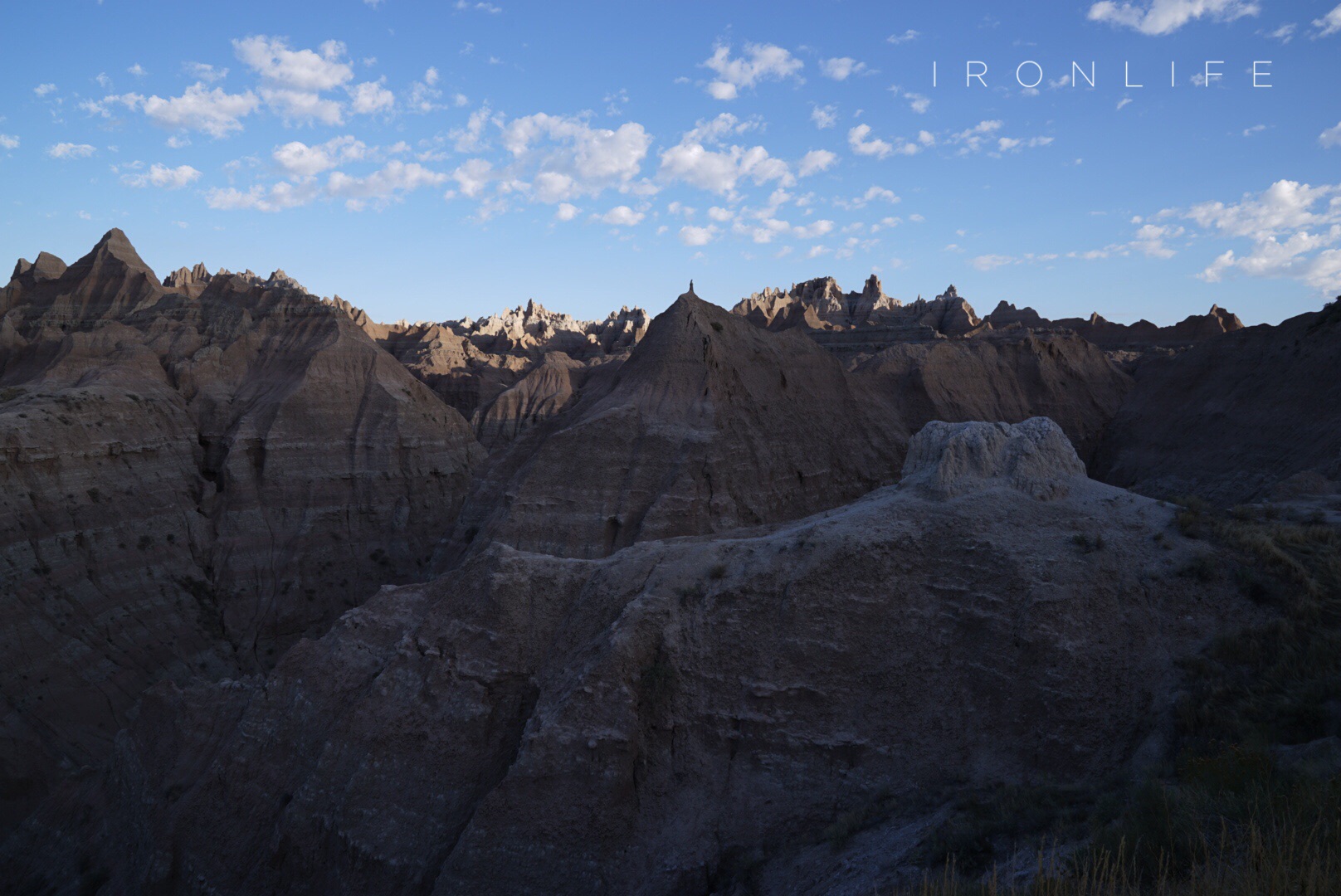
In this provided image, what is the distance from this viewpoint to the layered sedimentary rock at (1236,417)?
3297cm

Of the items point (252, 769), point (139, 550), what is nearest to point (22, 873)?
point (252, 769)

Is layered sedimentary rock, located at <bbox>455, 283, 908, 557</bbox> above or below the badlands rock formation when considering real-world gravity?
below

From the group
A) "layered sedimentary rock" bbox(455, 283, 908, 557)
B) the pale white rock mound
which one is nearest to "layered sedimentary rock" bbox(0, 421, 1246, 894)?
the pale white rock mound

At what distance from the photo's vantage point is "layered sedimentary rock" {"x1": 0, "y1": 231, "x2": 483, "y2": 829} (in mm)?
27453

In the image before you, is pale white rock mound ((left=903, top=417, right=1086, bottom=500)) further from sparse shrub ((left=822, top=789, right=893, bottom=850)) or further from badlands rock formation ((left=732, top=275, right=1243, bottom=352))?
badlands rock formation ((left=732, top=275, right=1243, bottom=352))

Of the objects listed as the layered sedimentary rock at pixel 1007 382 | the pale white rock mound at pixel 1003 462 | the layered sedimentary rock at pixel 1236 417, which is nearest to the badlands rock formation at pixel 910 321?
the layered sedimentary rock at pixel 1007 382

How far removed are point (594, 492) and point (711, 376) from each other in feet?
22.9

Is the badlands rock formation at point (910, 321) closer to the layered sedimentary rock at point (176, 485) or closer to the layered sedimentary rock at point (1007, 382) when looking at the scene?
the layered sedimentary rock at point (1007, 382)

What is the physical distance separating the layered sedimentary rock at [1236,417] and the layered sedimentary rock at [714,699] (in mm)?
19054

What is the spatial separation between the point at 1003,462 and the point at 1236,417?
30.9 meters

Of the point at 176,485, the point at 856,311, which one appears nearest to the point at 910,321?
the point at 856,311

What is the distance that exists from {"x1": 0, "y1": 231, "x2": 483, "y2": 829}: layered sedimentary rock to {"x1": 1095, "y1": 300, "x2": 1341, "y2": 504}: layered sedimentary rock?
3655cm

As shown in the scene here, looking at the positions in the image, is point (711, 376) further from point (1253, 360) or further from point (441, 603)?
point (1253, 360)

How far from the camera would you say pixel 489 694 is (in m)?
15.2
